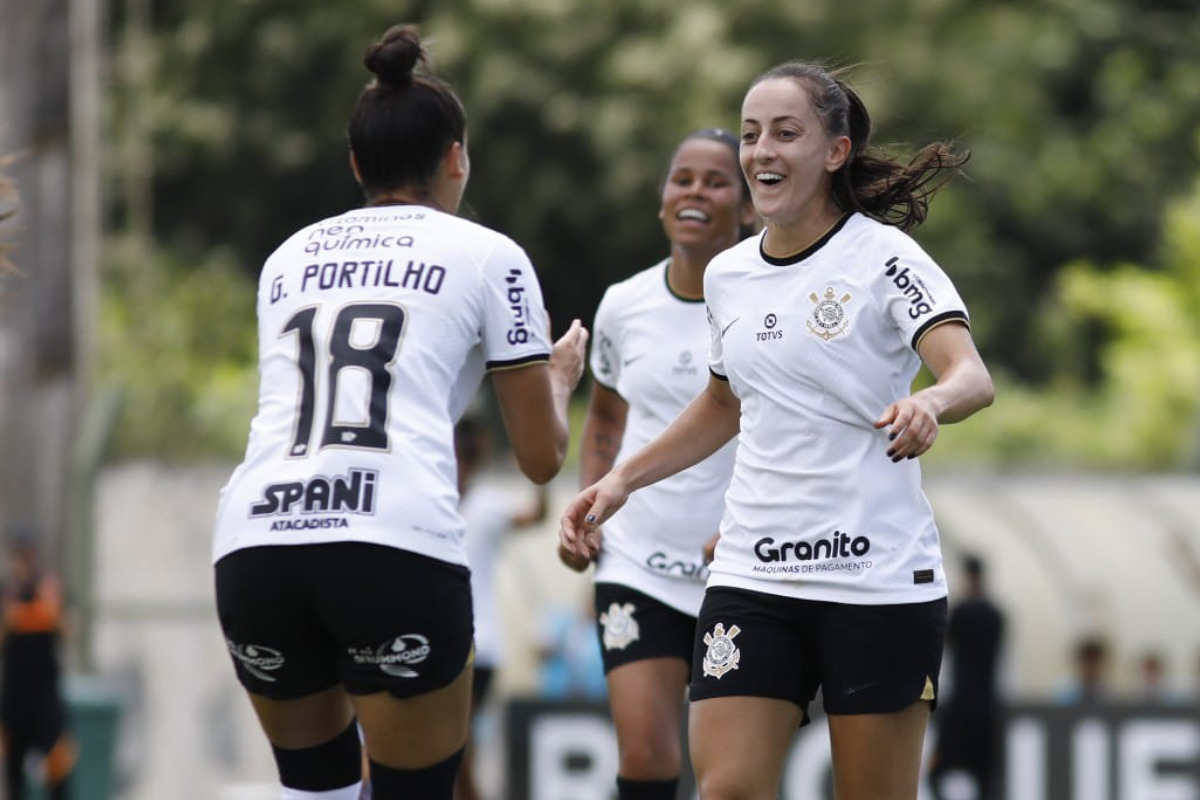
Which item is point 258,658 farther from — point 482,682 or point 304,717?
point 482,682

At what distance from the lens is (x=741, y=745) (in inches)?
201

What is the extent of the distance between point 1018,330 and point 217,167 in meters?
12.1

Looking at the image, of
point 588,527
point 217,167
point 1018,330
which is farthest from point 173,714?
point 1018,330

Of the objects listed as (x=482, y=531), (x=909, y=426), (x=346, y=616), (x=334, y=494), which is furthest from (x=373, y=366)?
(x=482, y=531)

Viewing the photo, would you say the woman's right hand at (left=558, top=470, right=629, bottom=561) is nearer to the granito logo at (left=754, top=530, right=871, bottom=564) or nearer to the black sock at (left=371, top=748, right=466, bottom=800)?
the granito logo at (left=754, top=530, right=871, bottom=564)

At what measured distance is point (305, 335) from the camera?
16.1ft

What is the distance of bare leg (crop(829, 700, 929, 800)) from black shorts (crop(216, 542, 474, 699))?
0.95 meters

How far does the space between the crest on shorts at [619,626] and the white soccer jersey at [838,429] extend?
1.48m

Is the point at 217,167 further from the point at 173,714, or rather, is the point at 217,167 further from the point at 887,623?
the point at 887,623

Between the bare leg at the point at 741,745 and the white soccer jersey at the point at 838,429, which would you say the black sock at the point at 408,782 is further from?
the white soccer jersey at the point at 838,429

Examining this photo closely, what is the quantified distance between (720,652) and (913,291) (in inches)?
39.3

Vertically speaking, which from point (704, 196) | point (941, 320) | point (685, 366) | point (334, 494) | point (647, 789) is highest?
point (704, 196)

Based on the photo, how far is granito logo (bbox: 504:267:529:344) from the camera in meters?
5.07

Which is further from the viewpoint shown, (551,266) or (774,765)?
(551,266)
